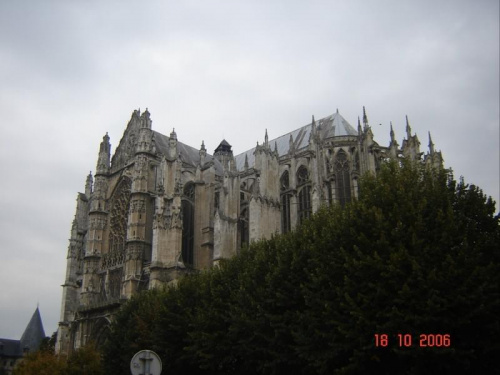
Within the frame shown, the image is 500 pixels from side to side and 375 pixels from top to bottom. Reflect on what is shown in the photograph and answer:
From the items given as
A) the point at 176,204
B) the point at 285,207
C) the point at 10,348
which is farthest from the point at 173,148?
the point at 10,348

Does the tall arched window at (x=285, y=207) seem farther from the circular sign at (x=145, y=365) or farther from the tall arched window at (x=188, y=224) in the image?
the circular sign at (x=145, y=365)

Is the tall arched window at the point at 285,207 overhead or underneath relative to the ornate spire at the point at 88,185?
underneath

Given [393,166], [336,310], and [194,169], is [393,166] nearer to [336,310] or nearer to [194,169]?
[336,310]

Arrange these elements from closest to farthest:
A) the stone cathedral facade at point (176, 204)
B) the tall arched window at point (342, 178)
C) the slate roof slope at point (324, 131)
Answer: the stone cathedral facade at point (176, 204), the tall arched window at point (342, 178), the slate roof slope at point (324, 131)

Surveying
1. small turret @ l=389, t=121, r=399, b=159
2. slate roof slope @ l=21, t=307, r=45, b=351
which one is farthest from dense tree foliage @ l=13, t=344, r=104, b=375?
slate roof slope @ l=21, t=307, r=45, b=351

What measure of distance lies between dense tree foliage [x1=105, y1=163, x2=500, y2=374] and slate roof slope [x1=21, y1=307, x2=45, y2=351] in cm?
5956

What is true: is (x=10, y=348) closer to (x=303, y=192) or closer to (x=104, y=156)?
(x=104, y=156)

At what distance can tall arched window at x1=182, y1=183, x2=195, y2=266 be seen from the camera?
42688 mm

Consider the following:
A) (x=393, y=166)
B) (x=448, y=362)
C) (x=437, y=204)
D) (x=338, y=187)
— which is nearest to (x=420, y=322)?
(x=448, y=362)

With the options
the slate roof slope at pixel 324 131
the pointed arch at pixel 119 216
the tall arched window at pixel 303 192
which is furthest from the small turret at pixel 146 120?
the tall arched window at pixel 303 192

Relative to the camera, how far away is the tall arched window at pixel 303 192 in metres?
38.8
